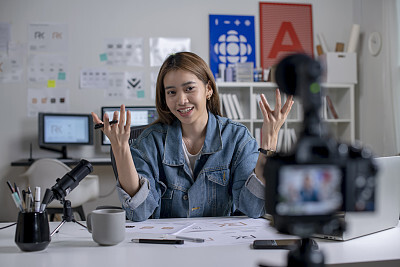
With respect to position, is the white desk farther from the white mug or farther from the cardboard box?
the cardboard box

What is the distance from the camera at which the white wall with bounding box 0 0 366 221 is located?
13.2 ft

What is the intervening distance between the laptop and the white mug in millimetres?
518

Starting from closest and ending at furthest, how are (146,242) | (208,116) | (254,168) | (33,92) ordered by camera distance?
(146,242) < (254,168) < (208,116) < (33,92)

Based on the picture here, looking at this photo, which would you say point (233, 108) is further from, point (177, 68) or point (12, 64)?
point (177, 68)

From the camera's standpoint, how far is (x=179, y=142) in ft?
5.37

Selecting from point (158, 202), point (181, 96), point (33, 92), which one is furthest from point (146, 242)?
point (33, 92)

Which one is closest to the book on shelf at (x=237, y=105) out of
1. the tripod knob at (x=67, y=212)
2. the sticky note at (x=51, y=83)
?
the sticky note at (x=51, y=83)

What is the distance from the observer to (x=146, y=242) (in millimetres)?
1099

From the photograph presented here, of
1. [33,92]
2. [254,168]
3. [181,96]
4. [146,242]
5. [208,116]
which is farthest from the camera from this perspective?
[33,92]

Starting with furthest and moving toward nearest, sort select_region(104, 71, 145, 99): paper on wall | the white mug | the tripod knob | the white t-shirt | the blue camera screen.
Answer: select_region(104, 71, 145, 99): paper on wall → the white t-shirt → the tripod knob → the white mug → the blue camera screen

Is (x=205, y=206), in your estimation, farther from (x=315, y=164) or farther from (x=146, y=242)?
(x=315, y=164)

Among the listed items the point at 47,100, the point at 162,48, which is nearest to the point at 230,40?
the point at 162,48

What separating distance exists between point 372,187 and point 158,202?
113cm

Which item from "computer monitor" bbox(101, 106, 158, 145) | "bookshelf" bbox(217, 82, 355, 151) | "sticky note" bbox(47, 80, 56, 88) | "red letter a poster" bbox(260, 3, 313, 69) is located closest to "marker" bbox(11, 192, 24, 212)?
"computer monitor" bbox(101, 106, 158, 145)
